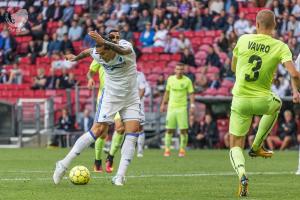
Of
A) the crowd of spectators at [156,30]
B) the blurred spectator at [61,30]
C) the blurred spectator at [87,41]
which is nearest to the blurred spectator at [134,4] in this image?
the crowd of spectators at [156,30]

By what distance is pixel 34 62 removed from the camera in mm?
38094

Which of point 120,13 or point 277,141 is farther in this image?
point 120,13

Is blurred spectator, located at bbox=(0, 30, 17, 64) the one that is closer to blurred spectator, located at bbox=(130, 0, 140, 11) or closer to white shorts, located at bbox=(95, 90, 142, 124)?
blurred spectator, located at bbox=(130, 0, 140, 11)

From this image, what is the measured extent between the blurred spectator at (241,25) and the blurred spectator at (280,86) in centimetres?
323

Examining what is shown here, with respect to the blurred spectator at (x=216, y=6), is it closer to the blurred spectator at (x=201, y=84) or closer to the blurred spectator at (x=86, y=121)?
the blurred spectator at (x=201, y=84)

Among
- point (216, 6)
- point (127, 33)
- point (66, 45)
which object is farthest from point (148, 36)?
point (66, 45)

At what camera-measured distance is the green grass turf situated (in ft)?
40.9

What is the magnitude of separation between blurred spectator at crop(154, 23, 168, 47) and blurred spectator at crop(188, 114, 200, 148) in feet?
15.8

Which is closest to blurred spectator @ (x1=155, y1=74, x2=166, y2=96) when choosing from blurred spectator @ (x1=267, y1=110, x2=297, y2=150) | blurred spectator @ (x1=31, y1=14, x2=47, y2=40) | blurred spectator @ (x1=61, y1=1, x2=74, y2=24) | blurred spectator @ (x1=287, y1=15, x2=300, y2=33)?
blurred spectator @ (x1=287, y1=15, x2=300, y2=33)

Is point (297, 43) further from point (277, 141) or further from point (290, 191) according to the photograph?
point (290, 191)

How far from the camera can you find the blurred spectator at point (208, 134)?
31.5m

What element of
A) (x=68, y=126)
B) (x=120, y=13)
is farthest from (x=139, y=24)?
(x=68, y=126)

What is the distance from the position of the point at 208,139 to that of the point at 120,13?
8.61m

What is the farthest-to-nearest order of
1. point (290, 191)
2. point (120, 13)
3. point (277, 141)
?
point (120, 13)
point (277, 141)
point (290, 191)
